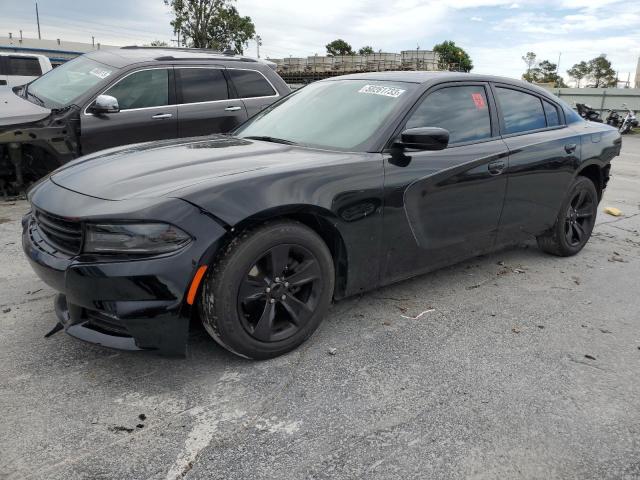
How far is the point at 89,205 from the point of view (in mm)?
2510

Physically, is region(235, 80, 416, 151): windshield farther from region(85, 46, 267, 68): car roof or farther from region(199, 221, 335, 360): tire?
region(85, 46, 267, 68): car roof

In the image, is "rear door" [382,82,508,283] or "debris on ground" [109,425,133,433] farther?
"rear door" [382,82,508,283]

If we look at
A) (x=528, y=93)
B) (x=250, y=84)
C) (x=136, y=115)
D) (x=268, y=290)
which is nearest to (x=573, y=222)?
(x=528, y=93)

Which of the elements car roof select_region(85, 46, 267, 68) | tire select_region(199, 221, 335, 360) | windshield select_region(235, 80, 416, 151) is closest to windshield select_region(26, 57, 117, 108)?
car roof select_region(85, 46, 267, 68)

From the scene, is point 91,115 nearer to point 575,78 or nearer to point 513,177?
point 513,177

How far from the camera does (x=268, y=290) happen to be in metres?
2.75

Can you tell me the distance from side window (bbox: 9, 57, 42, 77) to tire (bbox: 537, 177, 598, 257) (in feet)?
37.7

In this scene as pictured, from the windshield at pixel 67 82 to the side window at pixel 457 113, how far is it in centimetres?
397

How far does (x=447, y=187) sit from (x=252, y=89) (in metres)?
3.98

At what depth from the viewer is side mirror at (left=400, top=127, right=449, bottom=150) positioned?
3.11 m

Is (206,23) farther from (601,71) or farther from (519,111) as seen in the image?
(601,71)

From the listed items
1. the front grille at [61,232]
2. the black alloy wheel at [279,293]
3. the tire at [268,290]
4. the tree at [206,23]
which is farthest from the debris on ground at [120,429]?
the tree at [206,23]

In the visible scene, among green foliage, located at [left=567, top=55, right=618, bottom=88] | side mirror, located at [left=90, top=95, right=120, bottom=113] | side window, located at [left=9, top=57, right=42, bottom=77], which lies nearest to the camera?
side mirror, located at [left=90, top=95, right=120, bottom=113]

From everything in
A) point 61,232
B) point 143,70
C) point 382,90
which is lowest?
point 61,232
